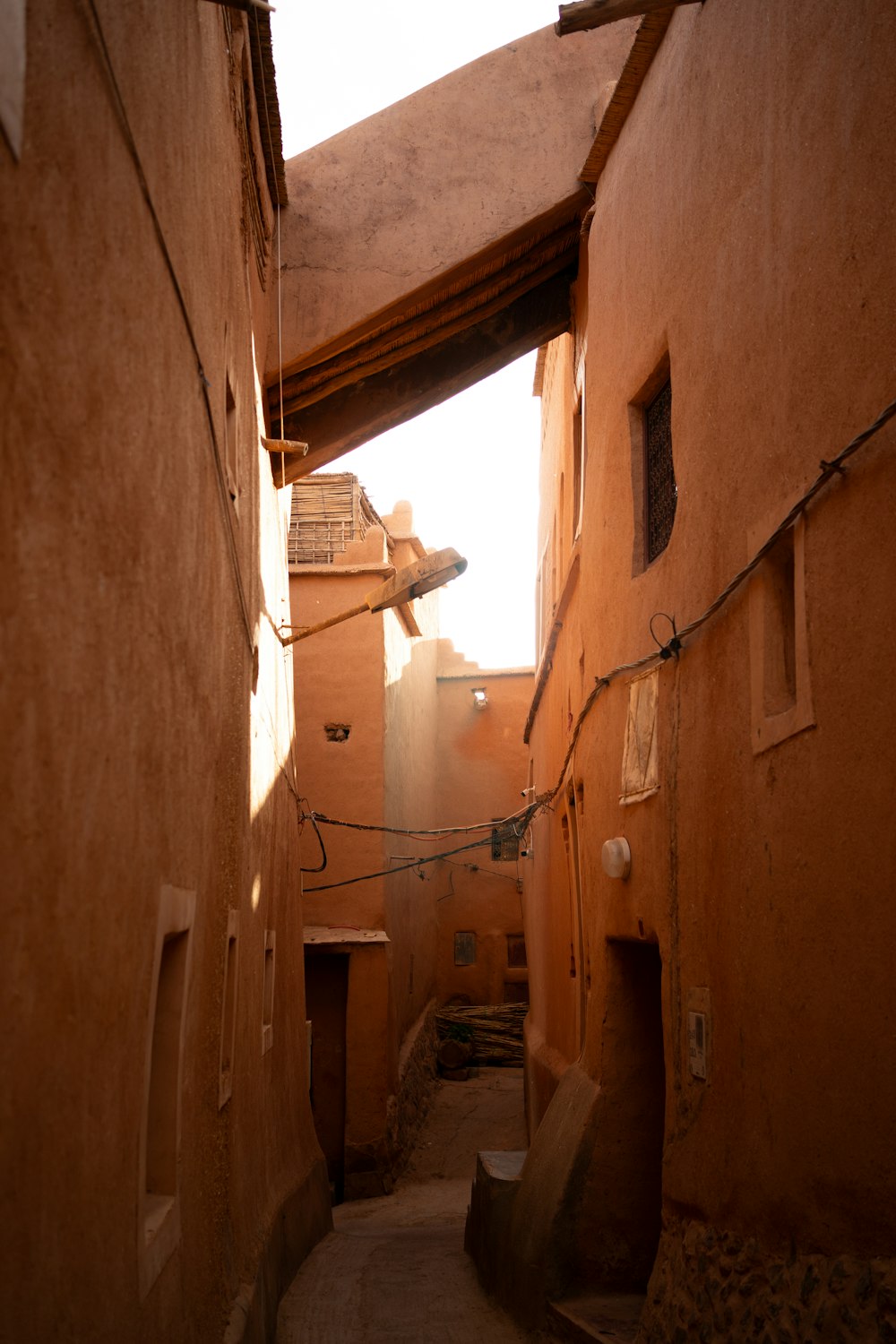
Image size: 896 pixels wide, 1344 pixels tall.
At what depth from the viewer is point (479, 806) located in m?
25.1

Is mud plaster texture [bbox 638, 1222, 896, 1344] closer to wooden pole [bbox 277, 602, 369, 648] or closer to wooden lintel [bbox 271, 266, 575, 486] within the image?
wooden pole [bbox 277, 602, 369, 648]

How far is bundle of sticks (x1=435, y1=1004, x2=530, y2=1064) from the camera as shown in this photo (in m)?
21.4

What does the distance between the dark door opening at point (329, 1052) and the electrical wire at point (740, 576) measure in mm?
7204

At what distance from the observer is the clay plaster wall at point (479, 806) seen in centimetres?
2348

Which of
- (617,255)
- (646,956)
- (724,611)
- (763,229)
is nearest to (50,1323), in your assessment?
(724,611)

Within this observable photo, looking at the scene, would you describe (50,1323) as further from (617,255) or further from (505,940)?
(505,940)

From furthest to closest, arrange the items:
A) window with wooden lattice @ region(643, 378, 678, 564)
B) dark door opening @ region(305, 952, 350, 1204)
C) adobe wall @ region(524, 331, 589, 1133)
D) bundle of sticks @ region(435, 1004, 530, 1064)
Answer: bundle of sticks @ region(435, 1004, 530, 1064), dark door opening @ region(305, 952, 350, 1204), adobe wall @ region(524, 331, 589, 1133), window with wooden lattice @ region(643, 378, 678, 564)

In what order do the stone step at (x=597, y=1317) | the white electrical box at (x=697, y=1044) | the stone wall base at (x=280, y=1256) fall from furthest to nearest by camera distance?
the stone wall base at (x=280, y=1256) < the stone step at (x=597, y=1317) < the white electrical box at (x=697, y=1044)

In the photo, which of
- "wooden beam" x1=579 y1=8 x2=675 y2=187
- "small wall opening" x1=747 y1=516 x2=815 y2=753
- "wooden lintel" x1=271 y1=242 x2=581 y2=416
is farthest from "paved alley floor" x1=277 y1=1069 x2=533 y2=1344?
"wooden beam" x1=579 y1=8 x2=675 y2=187

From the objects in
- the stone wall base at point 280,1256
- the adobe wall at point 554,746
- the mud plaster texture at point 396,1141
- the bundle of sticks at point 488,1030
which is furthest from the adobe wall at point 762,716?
the bundle of sticks at point 488,1030

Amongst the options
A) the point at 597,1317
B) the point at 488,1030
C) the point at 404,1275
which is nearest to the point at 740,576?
the point at 597,1317

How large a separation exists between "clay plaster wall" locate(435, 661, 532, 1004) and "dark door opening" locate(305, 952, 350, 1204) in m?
8.32

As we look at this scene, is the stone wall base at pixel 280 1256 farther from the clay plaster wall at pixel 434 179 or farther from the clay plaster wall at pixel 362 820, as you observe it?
the clay plaster wall at pixel 434 179

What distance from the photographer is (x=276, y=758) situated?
10164 millimetres
